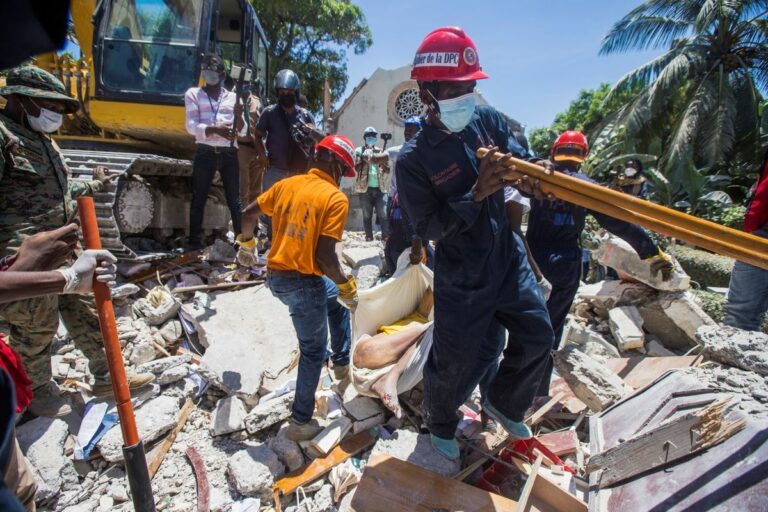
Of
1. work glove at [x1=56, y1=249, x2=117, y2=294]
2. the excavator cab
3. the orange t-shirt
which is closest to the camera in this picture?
work glove at [x1=56, y1=249, x2=117, y2=294]

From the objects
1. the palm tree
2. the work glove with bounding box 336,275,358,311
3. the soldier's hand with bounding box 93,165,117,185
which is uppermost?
the palm tree

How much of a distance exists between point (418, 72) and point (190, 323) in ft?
10.4

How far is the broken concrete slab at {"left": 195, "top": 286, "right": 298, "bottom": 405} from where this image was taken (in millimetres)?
3277

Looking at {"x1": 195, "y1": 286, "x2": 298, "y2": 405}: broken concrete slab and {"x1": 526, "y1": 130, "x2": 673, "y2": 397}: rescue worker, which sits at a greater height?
{"x1": 526, "y1": 130, "x2": 673, "y2": 397}: rescue worker

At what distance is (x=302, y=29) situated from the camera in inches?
666

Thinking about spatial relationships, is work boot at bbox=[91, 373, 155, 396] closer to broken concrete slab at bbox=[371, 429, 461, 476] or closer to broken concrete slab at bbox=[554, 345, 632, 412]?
broken concrete slab at bbox=[371, 429, 461, 476]

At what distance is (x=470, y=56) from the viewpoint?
1.94 metres

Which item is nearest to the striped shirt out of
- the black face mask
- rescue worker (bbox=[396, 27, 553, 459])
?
the black face mask

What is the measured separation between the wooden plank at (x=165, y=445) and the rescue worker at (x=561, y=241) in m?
2.62

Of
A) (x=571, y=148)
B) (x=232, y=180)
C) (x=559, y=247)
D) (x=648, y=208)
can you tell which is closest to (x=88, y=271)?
(x=648, y=208)

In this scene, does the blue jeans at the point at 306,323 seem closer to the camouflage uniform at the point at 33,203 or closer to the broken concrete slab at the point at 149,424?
the broken concrete slab at the point at 149,424

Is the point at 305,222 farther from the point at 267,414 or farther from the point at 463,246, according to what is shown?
the point at 267,414

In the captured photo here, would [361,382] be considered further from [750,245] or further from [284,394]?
[750,245]

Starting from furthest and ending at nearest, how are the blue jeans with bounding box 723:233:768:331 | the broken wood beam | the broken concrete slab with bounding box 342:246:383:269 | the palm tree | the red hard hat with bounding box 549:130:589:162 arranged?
the palm tree, the broken concrete slab with bounding box 342:246:383:269, the red hard hat with bounding box 549:130:589:162, the blue jeans with bounding box 723:233:768:331, the broken wood beam
